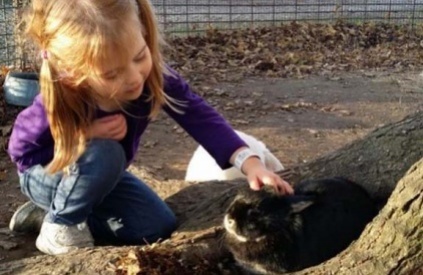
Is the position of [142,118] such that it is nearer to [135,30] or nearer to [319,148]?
[135,30]

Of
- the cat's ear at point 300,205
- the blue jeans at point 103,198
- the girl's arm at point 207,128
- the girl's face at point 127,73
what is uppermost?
the girl's face at point 127,73

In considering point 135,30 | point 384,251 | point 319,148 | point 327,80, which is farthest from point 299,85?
point 384,251

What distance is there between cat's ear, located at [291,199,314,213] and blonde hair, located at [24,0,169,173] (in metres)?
0.74

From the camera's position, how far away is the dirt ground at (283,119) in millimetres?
3783

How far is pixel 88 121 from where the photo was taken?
8.89 feet

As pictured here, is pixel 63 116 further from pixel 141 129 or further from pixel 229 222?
pixel 229 222

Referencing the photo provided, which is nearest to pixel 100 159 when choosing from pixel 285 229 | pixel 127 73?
pixel 127 73

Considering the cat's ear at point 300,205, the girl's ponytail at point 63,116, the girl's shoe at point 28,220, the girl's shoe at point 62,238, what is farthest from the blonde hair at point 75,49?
the cat's ear at point 300,205

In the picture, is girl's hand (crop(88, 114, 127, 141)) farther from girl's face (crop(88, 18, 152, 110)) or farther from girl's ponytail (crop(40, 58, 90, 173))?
girl's face (crop(88, 18, 152, 110))

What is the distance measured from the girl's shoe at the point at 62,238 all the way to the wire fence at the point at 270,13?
4998 millimetres

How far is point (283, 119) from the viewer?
539cm

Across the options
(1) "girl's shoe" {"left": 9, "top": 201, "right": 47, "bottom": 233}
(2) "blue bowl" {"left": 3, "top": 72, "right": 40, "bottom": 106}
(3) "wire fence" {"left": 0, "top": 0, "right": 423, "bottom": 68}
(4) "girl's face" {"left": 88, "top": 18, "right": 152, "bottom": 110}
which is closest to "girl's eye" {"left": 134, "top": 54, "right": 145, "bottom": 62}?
(4) "girl's face" {"left": 88, "top": 18, "right": 152, "bottom": 110}

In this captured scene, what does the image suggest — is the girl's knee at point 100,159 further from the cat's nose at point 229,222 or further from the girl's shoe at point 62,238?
the cat's nose at point 229,222

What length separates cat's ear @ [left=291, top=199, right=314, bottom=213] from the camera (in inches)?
95.3
